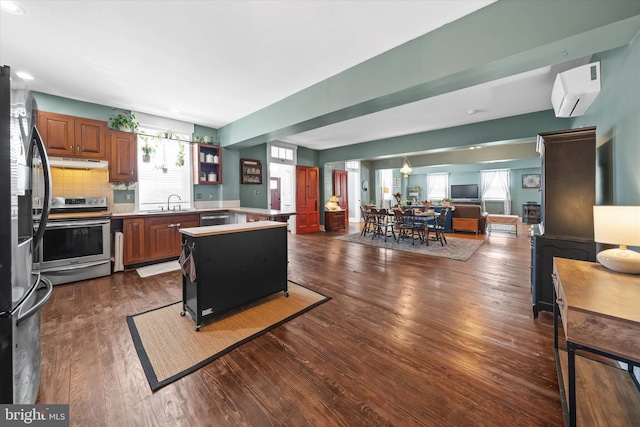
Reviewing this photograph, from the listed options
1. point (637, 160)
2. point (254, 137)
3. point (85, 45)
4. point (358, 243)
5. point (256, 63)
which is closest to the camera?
point (637, 160)

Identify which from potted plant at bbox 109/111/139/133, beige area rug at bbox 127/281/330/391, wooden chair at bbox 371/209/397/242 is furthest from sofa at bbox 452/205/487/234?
potted plant at bbox 109/111/139/133

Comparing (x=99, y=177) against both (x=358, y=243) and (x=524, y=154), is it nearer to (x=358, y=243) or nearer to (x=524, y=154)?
(x=358, y=243)

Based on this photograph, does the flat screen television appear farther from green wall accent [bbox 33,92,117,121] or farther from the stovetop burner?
the stovetop burner

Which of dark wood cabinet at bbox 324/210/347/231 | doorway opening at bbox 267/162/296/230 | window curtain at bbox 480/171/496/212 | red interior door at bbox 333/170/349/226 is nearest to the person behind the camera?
dark wood cabinet at bbox 324/210/347/231

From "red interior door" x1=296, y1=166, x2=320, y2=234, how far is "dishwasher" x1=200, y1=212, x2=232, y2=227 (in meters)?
2.82

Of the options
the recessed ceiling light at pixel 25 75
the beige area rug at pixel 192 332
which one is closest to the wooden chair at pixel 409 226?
the beige area rug at pixel 192 332

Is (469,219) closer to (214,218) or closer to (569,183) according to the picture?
(569,183)

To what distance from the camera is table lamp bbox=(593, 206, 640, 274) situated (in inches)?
52.8

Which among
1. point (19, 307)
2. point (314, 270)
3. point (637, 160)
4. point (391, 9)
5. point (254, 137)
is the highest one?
point (391, 9)

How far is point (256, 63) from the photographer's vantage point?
9.93 feet

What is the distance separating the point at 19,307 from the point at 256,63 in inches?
120

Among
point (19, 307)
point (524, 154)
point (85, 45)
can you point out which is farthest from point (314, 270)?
point (524, 154)

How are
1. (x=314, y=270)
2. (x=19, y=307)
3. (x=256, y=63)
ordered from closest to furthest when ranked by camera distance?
(x=19, y=307) < (x=256, y=63) < (x=314, y=270)

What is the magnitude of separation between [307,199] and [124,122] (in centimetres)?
503
